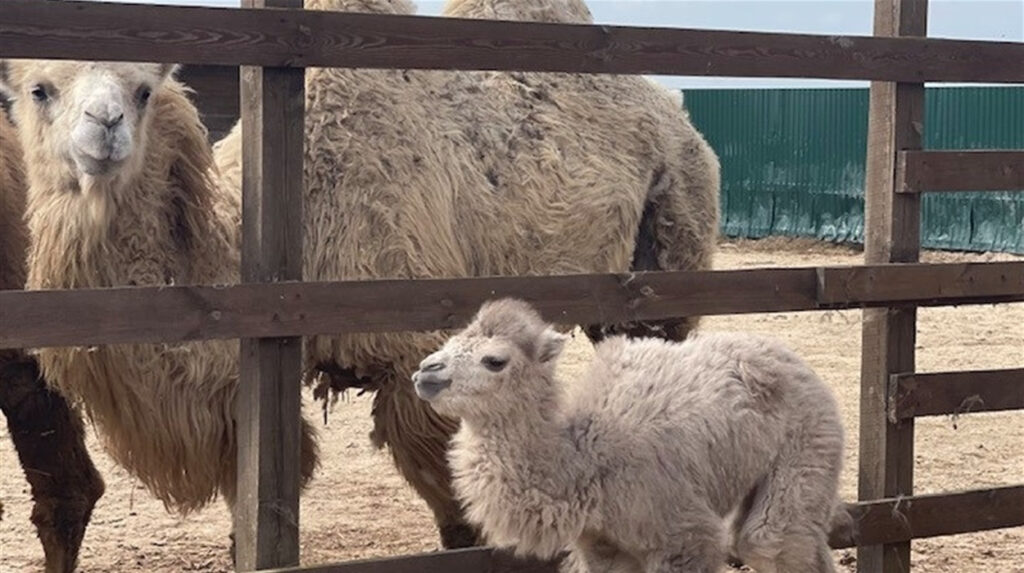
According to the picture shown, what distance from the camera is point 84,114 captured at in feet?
16.8

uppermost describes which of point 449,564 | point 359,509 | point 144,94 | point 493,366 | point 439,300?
point 144,94

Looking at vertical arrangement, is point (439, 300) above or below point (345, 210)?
below

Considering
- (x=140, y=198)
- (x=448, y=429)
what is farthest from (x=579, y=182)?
(x=140, y=198)

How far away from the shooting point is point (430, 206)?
625 cm

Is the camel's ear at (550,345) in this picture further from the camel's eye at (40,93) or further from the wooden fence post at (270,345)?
the camel's eye at (40,93)

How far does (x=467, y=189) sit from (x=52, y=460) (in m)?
2.13

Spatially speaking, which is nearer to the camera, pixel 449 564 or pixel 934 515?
pixel 449 564

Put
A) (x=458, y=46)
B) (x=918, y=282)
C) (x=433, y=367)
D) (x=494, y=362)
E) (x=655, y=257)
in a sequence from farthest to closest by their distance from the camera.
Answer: (x=655, y=257)
(x=918, y=282)
(x=458, y=46)
(x=494, y=362)
(x=433, y=367)

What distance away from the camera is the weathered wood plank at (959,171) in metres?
5.81

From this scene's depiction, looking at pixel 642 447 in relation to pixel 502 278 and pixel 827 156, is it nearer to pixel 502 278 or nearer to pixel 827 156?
pixel 502 278

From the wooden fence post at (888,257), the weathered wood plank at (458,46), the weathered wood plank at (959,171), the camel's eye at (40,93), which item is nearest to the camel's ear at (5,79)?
the camel's eye at (40,93)

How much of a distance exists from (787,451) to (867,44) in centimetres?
157

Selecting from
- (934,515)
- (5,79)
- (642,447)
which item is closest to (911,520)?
(934,515)

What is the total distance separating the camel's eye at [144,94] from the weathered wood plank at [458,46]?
1005 mm
